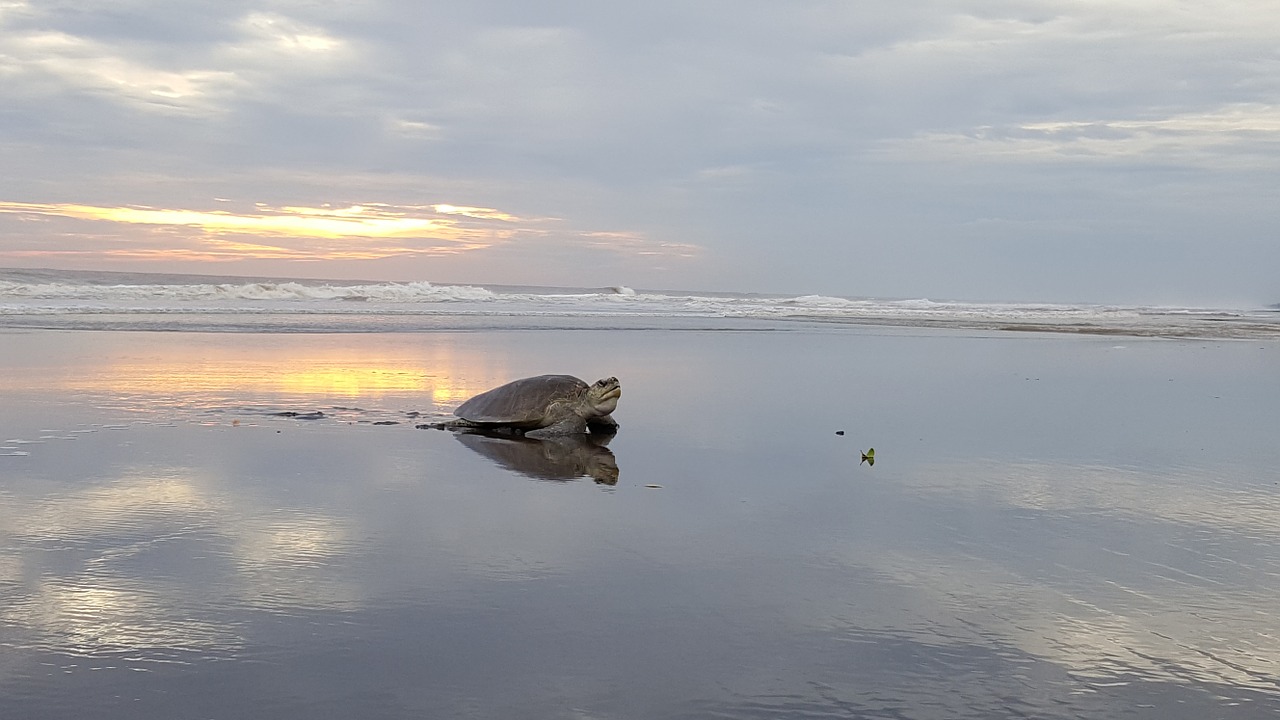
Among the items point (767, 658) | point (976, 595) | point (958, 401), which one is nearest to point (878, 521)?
point (976, 595)

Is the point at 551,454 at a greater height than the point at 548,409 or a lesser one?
lesser

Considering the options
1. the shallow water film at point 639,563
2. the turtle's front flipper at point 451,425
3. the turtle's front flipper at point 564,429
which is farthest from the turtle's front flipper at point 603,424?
the turtle's front flipper at point 451,425

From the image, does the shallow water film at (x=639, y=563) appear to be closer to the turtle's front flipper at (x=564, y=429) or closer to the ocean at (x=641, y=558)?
the ocean at (x=641, y=558)

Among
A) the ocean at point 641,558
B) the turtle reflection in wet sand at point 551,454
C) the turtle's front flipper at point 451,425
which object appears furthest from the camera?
the turtle's front flipper at point 451,425

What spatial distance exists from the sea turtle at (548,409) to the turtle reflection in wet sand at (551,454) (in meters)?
0.12

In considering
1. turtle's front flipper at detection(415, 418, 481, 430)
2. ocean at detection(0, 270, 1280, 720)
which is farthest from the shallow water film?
turtle's front flipper at detection(415, 418, 481, 430)

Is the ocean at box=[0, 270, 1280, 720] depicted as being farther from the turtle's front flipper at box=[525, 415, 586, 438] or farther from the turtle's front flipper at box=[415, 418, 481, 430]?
the turtle's front flipper at box=[525, 415, 586, 438]

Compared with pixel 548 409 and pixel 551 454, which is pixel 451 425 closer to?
pixel 548 409

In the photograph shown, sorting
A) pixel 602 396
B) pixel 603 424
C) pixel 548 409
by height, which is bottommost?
pixel 603 424

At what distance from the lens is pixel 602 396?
8336 mm

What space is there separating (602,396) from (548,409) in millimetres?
475

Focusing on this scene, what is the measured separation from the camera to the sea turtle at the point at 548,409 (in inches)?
323

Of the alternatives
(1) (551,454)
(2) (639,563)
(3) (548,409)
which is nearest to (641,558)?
(2) (639,563)

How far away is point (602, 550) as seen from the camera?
431cm
